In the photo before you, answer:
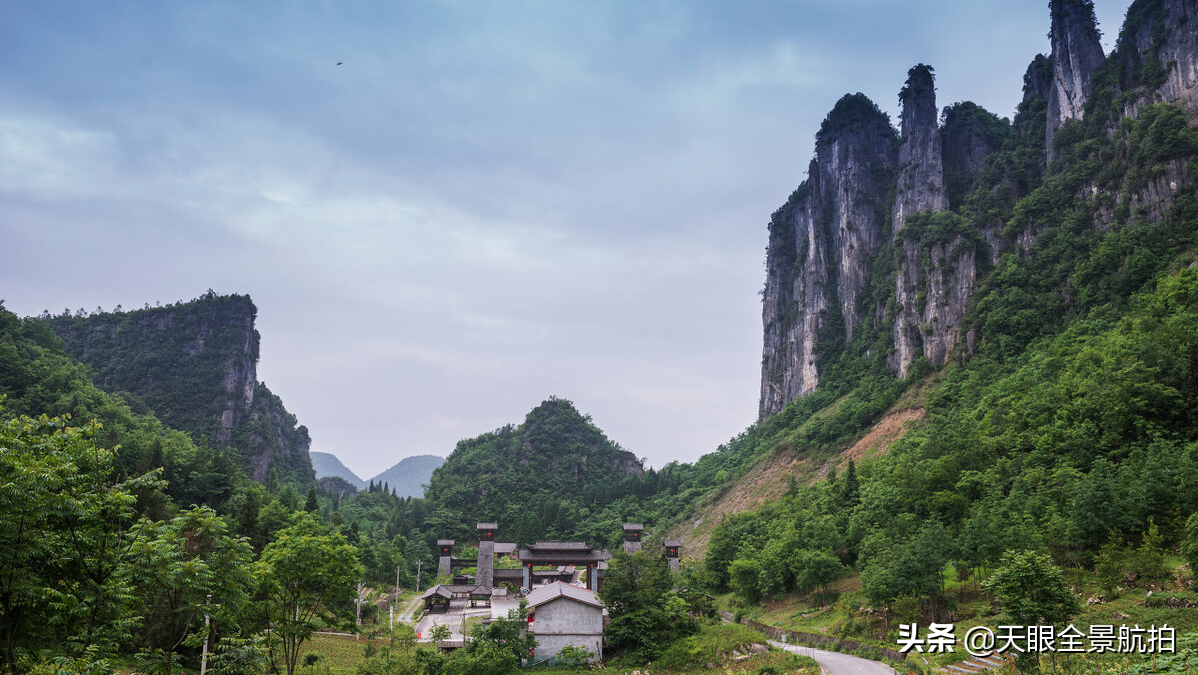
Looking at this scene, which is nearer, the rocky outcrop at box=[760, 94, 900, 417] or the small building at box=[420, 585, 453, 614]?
the small building at box=[420, 585, 453, 614]

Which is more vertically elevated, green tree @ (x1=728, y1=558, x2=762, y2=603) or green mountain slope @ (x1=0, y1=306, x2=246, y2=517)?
green mountain slope @ (x1=0, y1=306, x2=246, y2=517)

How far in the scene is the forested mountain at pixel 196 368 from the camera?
114062 mm

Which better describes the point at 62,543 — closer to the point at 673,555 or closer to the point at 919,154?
the point at 673,555

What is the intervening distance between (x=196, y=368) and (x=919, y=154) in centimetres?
12307

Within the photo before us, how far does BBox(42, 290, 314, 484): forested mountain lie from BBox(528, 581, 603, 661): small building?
303 feet

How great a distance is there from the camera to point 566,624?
33.7 metres

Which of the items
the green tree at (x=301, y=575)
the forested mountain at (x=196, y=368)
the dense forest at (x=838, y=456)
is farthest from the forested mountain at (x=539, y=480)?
the green tree at (x=301, y=575)

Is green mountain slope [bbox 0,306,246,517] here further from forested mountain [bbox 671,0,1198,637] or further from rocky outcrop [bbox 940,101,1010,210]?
rocky outcrop [bbox 940,101,1010,210]

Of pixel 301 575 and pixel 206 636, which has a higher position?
pixel 301 575

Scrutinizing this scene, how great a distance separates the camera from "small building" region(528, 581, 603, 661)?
1318 inches

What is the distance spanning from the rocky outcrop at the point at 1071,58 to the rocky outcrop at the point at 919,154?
13.6 m

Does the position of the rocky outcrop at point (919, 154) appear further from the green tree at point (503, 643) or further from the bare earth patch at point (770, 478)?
the green tree at point (503, 643)

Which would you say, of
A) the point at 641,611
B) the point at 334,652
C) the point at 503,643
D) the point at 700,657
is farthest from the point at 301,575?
the point at 641,611

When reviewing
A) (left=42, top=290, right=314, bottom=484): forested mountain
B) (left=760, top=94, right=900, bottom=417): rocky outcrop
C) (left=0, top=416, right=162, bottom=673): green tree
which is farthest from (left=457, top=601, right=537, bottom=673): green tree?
(left=42, top=290, right=314, bottom=484): forested mountain
